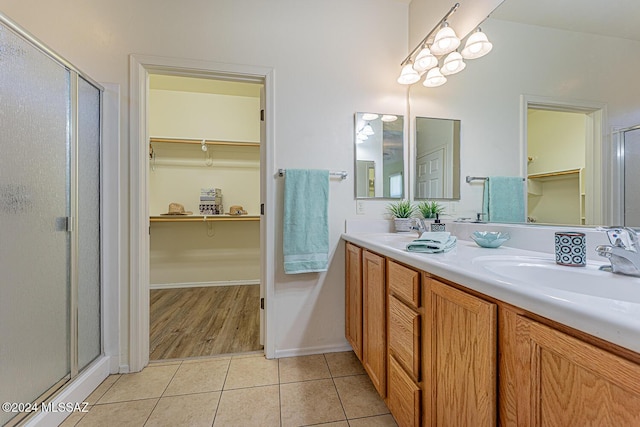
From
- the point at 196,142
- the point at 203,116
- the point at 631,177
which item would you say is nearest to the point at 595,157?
the point at 631,177

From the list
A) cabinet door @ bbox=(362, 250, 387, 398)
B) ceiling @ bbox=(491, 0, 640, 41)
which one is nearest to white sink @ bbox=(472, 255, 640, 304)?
cabinet door @ bbox=(362, 250, 387, 398)

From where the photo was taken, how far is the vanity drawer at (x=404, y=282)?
915 millimetres

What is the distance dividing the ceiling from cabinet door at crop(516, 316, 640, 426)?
1.04 meters

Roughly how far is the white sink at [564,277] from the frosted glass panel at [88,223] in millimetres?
1951

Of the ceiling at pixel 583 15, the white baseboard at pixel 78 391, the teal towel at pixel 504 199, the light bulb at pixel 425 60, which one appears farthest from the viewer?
the light bulb at pixel 425 60

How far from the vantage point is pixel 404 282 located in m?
0.99

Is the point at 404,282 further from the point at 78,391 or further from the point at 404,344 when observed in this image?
the point at 78,391

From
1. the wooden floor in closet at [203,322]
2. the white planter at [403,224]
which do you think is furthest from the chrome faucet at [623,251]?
the wooden floor in closet at [203,322]

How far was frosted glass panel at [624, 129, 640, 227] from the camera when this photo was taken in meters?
0.83

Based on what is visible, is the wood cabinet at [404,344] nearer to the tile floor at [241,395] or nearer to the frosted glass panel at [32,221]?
the tile floor at [241,395]

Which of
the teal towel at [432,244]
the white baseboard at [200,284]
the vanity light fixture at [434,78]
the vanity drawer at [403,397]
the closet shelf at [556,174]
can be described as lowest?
the white baseboard at [200,284]

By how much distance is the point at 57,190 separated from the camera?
1.28 meters

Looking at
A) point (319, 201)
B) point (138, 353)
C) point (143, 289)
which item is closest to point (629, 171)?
point (319, 201)

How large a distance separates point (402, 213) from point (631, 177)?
1.09 metres
